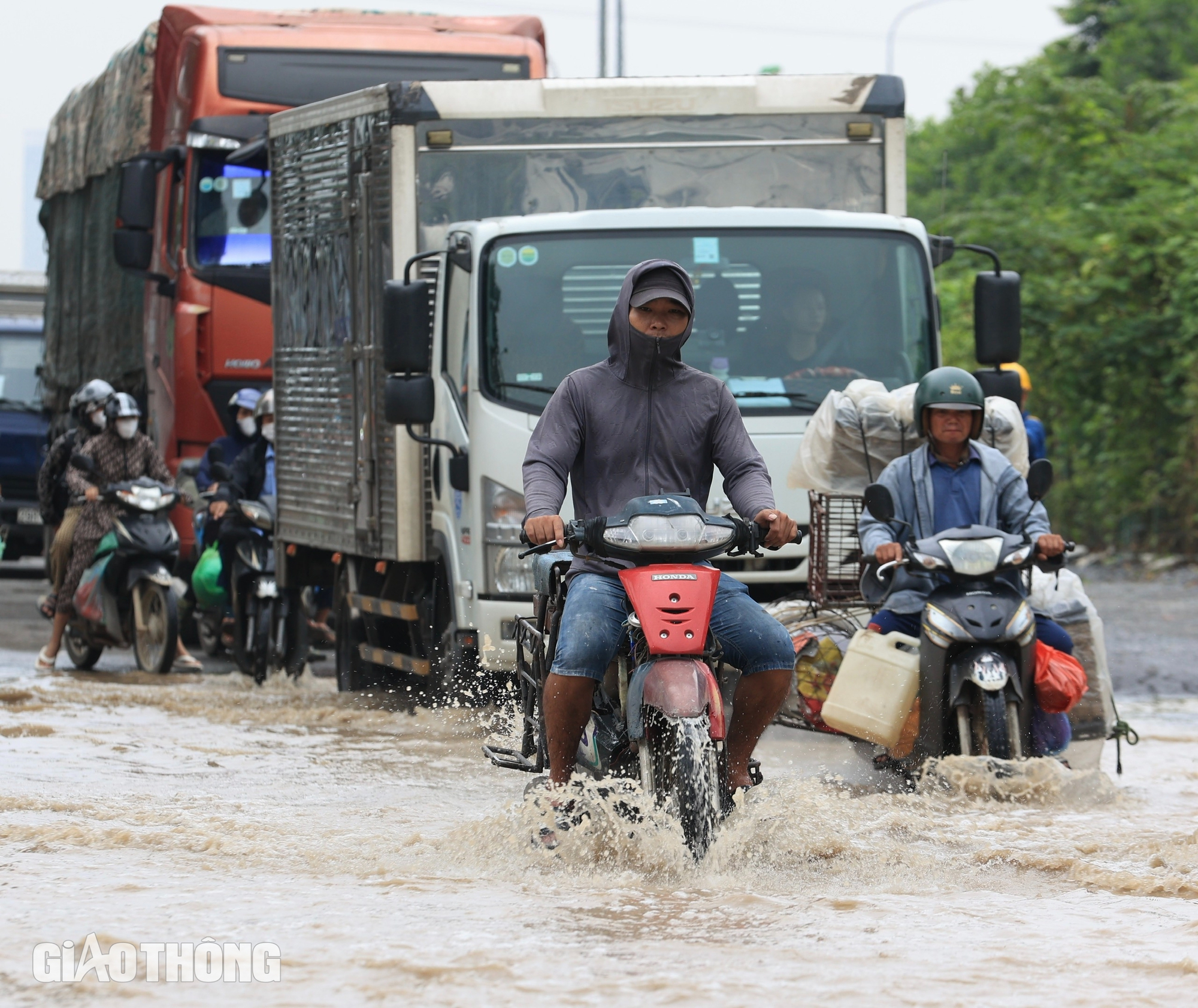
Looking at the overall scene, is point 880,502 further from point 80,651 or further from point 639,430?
point 80,651

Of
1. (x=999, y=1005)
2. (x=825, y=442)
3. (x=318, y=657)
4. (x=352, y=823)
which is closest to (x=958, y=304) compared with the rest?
(x=318, y=657)

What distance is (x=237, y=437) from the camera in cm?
1388

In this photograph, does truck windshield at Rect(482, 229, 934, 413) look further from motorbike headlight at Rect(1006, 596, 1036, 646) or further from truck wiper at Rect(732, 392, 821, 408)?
motorbike headlight at Rect(1006, 596, 1036, 646)

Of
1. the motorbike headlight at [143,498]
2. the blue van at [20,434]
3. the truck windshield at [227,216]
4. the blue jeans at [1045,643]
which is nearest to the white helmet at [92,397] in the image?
the motorbike headlight at [143,498]

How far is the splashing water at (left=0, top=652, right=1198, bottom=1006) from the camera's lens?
15.9 ft

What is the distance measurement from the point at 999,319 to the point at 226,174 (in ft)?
22.8

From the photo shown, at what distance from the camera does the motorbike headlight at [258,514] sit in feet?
42.7

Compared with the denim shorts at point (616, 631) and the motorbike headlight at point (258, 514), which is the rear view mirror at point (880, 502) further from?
the motorbike headlight at point (258, 514)

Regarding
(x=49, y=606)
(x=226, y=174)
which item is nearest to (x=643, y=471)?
(x=49, y=606)

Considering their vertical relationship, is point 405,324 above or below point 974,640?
above

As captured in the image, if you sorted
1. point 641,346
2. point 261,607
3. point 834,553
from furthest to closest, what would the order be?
1. point 261,607
2. point 834,553
3. point 641,346

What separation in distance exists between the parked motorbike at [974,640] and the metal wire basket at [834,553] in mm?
987

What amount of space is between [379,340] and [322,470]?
4.22 feet

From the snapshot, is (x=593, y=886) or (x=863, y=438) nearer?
(x=593, y=886)
